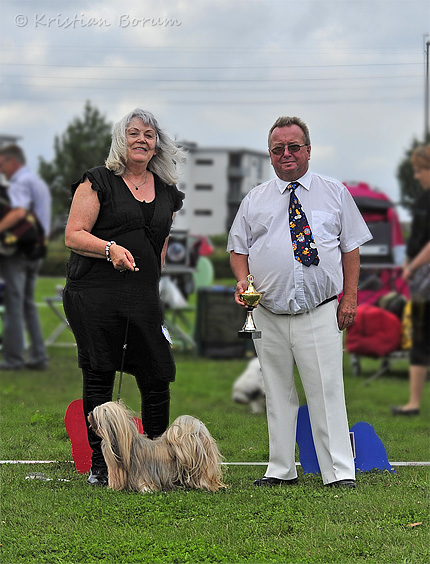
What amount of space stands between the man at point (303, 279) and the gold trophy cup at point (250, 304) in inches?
2.1

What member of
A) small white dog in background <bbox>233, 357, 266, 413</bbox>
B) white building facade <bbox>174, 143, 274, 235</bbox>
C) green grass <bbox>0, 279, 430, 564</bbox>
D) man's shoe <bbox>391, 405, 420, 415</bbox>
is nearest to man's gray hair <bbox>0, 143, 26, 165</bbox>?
white building facade <bbox>174, 143, 274, 235</bbox>

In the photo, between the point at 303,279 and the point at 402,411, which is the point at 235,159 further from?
the point at 303,279

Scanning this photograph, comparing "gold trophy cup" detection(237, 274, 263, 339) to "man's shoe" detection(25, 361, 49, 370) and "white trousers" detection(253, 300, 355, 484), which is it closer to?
"white trousers" detection(253, 300, 355, 484)

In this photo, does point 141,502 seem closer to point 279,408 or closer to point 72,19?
point 279,408

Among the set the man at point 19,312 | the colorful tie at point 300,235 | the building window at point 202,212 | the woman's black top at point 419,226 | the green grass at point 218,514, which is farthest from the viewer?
the man at point 19,312

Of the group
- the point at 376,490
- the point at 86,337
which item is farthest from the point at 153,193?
the point at 376,490

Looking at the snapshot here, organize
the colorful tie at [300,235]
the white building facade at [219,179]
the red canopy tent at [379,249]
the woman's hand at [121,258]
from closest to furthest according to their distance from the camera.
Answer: the woman's hand at [121,258], the colorful tie at [300,235], the white building facade at [219,179], the red canopy tent at [379,249]

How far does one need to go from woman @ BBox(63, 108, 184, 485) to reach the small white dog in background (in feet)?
7.33

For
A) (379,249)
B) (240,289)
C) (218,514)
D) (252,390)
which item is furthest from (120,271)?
(379,249)

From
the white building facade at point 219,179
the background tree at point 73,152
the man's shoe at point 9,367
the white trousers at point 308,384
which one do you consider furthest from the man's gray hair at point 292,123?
the man's shoe at point 9,367

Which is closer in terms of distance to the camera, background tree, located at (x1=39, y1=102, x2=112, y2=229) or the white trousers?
the white trousers

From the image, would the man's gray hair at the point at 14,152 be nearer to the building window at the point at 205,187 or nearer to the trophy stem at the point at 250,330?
the building window at the point at 205,187

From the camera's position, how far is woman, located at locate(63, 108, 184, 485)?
342cm

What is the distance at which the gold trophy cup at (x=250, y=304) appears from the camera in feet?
Answer: 11.0
